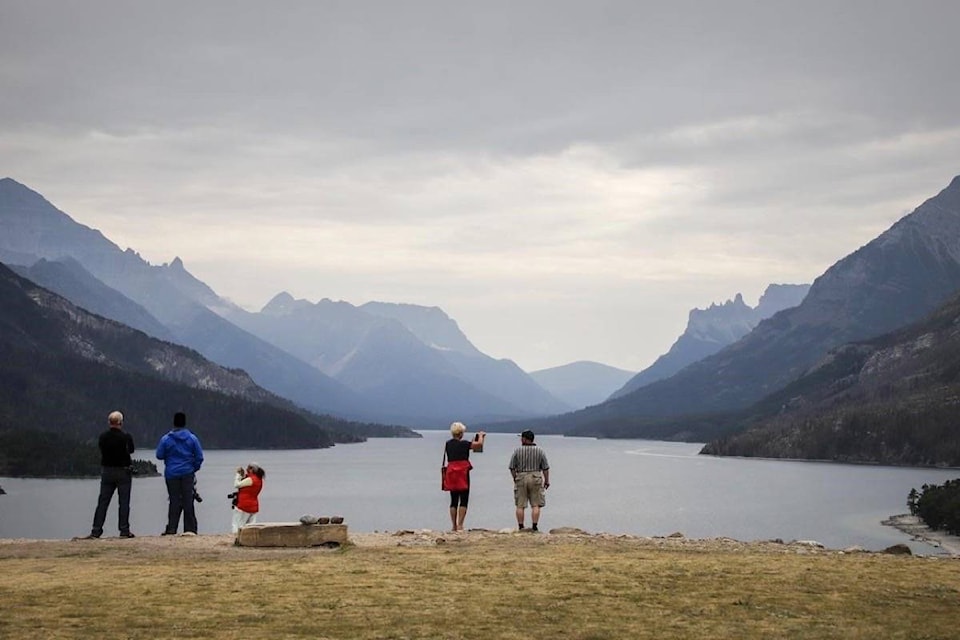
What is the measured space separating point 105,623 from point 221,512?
132460 mm

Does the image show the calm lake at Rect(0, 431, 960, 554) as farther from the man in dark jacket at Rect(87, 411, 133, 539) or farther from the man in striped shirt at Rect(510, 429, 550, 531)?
the man in dark jacket at Rect(87, 411, 133, 539)

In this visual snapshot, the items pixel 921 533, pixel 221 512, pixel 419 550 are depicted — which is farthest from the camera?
pixel 221 512

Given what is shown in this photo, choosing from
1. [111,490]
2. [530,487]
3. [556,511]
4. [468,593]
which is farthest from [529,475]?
[556,511]

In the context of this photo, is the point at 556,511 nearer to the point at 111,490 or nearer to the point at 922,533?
the point at 922,533

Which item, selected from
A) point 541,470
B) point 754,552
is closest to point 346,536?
point 541,470

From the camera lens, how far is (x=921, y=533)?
13225 cm

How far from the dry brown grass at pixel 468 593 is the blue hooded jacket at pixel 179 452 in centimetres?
526

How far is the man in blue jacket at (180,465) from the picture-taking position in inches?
1449

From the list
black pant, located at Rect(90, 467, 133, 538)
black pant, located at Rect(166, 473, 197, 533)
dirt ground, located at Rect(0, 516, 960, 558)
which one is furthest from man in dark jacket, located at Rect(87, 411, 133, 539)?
dirt ground, located at Rect(0, 516, 960, 558)

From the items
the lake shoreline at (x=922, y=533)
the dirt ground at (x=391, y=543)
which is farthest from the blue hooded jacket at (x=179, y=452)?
the lake shoreline at (x=922, y=533)

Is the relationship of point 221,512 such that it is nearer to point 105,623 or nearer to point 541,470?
point 541,470

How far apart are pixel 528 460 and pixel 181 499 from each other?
11.7 meters

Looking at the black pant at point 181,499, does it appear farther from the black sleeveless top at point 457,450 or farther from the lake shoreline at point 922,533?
the lake shoreline at point 922,533

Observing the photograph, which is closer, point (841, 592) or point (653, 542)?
point (841, 592)
